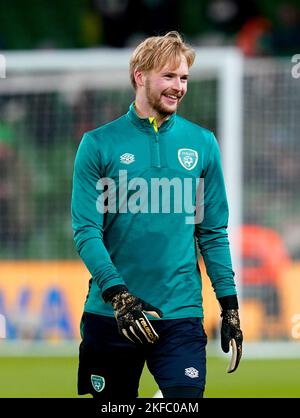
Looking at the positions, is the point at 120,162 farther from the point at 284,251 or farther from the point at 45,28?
the point at 45,28

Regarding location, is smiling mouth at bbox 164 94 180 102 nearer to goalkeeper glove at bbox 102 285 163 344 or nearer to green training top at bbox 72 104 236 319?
green training top at bbox 72 104 236 319

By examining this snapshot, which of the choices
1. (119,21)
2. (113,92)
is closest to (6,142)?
(113,92)

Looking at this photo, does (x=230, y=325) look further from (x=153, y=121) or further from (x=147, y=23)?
(x=147, y=23)

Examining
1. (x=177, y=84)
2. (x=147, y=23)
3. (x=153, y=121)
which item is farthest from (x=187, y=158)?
(x=147, y=23)

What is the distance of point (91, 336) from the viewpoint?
4.77 meters

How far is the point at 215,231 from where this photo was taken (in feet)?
15.8

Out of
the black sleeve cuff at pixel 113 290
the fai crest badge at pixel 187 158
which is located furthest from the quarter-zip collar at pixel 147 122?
the black sleeve cuff at pixel 113 290

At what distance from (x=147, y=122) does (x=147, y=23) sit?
11.3 metres

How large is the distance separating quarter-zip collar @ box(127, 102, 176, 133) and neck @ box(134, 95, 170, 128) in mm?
14

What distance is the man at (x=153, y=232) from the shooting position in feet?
15.2

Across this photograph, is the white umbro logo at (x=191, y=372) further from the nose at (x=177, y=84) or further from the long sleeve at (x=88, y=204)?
the nose at (x=177, y=84)

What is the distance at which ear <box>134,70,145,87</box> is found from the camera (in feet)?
15.4

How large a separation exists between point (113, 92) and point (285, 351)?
10.2ft

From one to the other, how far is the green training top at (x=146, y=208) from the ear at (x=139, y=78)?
0.13m
